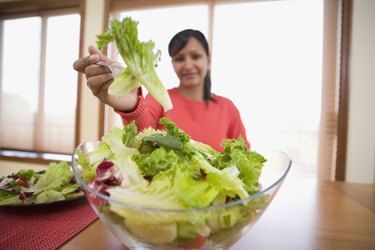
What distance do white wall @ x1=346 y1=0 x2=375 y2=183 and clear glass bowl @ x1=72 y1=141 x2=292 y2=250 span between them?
6.65 ft

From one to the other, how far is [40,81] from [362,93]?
3199 mm

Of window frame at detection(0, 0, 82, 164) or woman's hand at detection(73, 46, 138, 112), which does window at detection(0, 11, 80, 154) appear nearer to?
window frame at detection(0, 0, 82, 164)

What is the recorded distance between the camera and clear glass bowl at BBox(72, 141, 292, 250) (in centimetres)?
23

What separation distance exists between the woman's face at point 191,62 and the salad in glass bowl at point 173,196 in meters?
1.00

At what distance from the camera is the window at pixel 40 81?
8.20 ft

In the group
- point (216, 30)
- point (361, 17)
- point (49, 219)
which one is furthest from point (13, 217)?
point (361, 17)

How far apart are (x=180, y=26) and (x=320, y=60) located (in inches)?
50.8

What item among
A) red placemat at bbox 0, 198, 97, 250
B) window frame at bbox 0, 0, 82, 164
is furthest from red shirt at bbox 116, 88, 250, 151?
window frame at bbox 0, 0, 82, 164

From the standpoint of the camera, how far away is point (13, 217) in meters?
0.49

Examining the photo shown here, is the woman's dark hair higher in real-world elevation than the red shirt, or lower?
higher

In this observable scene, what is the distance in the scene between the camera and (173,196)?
26 cm

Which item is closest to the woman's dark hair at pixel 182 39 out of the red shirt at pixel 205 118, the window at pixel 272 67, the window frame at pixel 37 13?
the red shirt at pixel 205 118

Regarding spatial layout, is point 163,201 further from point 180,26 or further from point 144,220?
point 180,26

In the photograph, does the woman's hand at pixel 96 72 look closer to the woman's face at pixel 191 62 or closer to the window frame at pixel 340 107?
the woman's face at pixel 191 62
